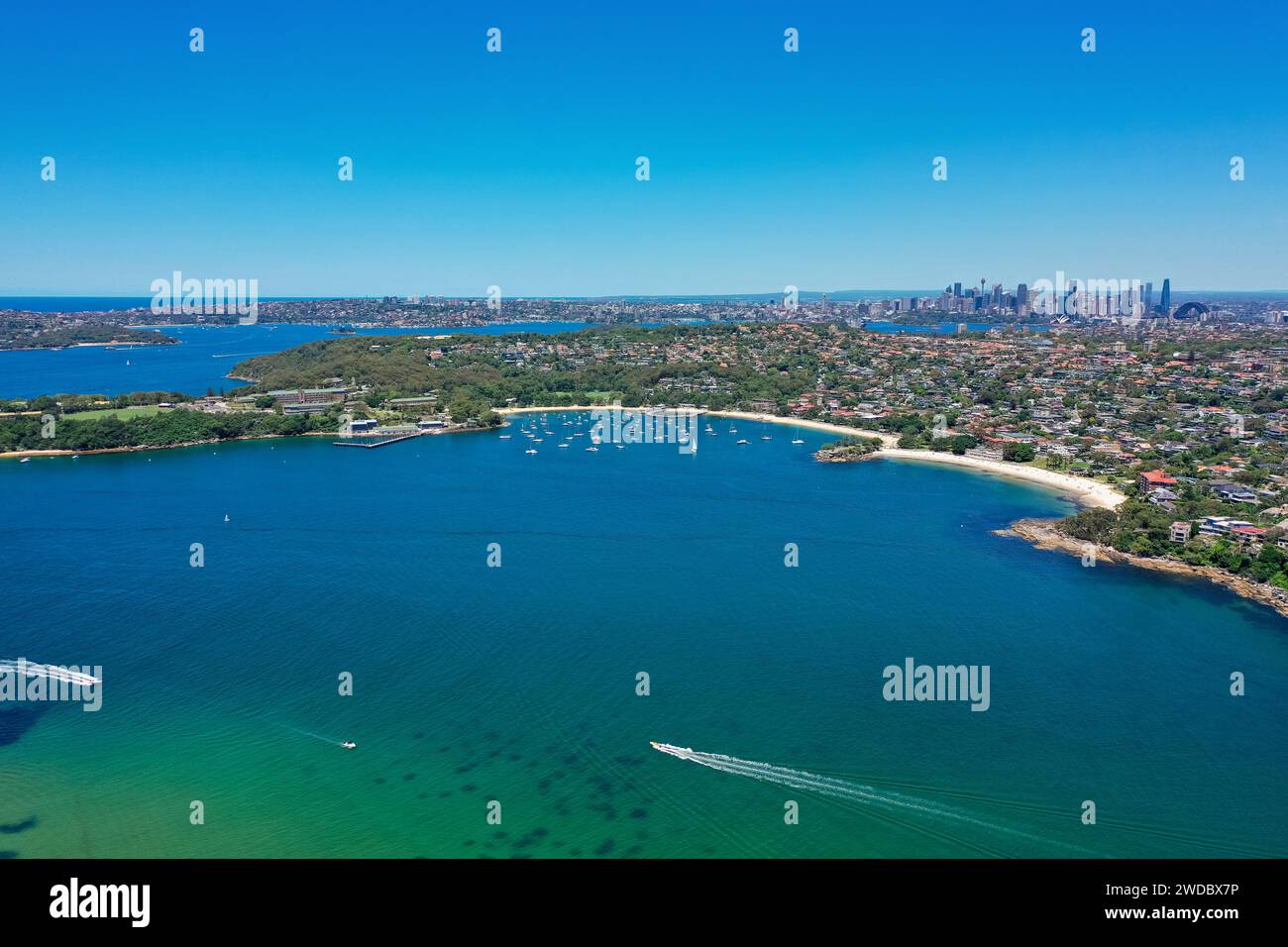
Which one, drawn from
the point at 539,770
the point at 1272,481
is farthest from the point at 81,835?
the point at 1272,481

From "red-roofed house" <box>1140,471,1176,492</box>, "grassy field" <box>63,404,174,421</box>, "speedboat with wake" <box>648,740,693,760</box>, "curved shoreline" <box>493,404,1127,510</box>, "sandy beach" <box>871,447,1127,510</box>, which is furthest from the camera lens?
"grassy field" <box>63,404,174,421</box>

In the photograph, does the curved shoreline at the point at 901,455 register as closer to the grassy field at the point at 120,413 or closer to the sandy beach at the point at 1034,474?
the sandy beach at the point at 1034,474

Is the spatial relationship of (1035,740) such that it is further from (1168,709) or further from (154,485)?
(154,485)

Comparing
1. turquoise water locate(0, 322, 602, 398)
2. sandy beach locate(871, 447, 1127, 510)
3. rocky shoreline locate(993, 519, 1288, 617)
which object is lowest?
rocky shoreline locate(993, 519, 1288, 617)

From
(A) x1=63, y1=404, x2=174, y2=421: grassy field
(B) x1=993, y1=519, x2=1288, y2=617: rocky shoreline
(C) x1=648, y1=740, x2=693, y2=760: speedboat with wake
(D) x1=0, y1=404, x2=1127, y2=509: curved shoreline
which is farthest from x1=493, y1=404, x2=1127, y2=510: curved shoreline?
(C) x1=648, y1=740, x2=693, y2=760: speedboat with wake

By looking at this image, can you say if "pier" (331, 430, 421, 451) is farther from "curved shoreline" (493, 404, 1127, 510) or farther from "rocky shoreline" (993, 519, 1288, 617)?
"rocky shoreline" (993, 519, 1288, 617)

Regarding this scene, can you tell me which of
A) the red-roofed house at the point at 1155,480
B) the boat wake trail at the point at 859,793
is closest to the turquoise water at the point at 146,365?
the boat wake trail at the point at 859,793
